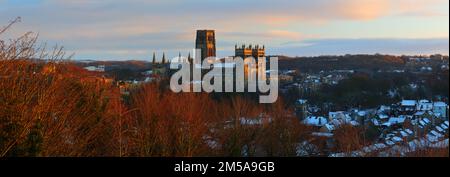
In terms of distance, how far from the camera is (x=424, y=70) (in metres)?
29.1

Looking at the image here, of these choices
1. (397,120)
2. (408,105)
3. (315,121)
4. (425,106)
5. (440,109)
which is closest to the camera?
(397,120)

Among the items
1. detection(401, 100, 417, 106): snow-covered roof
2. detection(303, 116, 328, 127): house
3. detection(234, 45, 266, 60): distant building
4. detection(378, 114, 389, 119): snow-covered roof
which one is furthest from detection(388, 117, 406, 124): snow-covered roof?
detection(234, 45, 266, 60): distant building

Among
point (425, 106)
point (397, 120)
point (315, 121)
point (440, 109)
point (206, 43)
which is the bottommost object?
point (315, 121)

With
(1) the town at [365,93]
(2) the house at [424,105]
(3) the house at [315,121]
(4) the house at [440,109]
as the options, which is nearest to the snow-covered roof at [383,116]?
(1) the town at [365,93]

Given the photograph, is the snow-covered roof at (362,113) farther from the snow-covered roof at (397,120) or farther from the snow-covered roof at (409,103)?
the snow-covered roof at (409,103)

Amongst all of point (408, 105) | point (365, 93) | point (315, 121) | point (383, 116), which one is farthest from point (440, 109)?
point (315, 121)

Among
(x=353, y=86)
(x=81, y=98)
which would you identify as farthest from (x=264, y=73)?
(x=81, y=98)

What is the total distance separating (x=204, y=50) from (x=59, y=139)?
5247cm

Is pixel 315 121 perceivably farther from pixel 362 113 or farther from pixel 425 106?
pixel 425 106

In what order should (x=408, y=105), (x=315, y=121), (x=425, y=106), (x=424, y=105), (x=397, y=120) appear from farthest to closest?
(x=408, y=105) → (x=315, y=121) → (x=424, y=105) → (x=425, y=106) → (x=397, y=120)

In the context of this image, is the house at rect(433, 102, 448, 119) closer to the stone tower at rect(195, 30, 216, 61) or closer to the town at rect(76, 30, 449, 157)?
the town at rect(76, 30, 449, 157)

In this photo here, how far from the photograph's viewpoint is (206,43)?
5566 centimetres

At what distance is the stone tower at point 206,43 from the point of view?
184 feet
